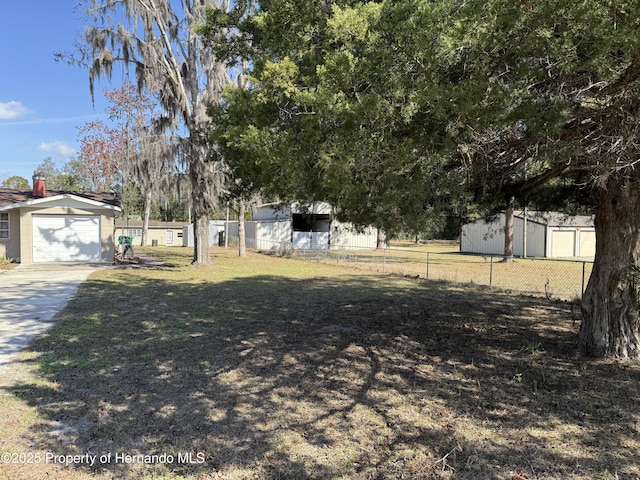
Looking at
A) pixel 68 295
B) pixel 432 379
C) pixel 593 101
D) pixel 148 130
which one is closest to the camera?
pixel 593 101

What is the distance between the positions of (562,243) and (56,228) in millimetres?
30591

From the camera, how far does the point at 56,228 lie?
1823cm

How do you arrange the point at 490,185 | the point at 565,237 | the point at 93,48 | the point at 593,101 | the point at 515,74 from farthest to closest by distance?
the point at 565,237 < the point at 93,48 < the point at 490,185 < the point at 593,101 < the point at 515,74

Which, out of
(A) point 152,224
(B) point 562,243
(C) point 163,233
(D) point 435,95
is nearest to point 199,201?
(D) point 435,95

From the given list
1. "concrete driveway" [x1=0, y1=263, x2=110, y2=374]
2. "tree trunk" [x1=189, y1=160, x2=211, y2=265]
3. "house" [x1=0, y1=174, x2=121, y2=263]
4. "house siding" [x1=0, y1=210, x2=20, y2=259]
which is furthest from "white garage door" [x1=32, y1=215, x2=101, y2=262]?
"tree trunk" [x1=189, y1=160, x2=211, y2=265]

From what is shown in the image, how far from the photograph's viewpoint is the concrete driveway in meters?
6.67

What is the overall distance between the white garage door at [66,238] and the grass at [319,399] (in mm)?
11798

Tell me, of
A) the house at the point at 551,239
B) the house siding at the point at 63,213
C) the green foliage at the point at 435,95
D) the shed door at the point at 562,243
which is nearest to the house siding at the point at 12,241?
the house siding at the point at 63,213

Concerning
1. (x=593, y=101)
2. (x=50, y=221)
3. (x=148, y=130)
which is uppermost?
(x=148, y=130)

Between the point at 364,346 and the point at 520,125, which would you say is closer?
the point at 520,125

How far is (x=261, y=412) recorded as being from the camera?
13.1 ft

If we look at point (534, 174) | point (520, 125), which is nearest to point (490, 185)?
point (534, 174)

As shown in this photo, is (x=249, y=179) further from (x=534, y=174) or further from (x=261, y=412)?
(x=534, y=174)

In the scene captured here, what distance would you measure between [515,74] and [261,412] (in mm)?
3604
